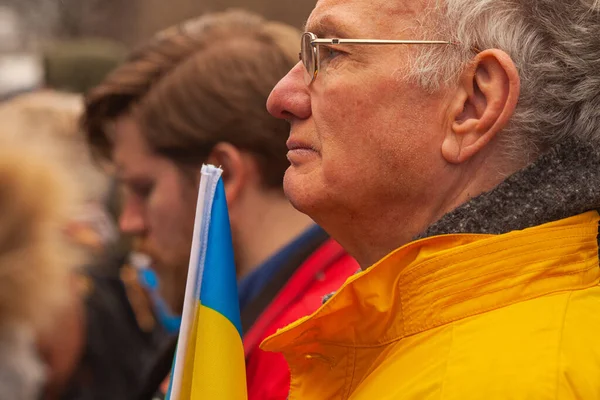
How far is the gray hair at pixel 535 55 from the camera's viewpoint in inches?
71.0

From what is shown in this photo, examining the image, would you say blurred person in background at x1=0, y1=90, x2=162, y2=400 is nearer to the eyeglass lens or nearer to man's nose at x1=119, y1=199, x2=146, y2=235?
man's nose at x1=119, y1=199, x2=146, y2=235

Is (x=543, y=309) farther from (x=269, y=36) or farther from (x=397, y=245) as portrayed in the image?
(x=269, y=36)

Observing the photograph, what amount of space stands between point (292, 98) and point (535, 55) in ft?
1.62

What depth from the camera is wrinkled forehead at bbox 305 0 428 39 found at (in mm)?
1841

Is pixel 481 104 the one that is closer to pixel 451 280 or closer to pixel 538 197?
pixel 538 197

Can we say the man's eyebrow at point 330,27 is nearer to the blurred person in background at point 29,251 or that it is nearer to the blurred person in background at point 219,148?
the blurred person in background at point 219,148

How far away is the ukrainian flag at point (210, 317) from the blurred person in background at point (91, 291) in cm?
185

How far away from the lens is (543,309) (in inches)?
63.5

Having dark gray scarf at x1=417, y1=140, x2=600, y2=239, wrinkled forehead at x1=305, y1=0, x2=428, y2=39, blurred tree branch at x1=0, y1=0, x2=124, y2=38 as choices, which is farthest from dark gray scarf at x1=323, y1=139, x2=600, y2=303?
blurred tree branch at x1=0, y1=0, x2=124, y2=38

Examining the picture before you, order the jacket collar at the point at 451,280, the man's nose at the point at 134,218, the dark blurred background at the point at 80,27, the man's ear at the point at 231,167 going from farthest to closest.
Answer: the dark blurred background at the point at 80,27
the man's nose at the point at 134,218
the man's ear at the point at 231,167
the jacket collar at the point at 451,280

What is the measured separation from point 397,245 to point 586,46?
1.74ft

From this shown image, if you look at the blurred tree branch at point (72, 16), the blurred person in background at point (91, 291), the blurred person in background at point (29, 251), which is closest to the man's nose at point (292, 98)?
the blurred person in background at point (29, 251)

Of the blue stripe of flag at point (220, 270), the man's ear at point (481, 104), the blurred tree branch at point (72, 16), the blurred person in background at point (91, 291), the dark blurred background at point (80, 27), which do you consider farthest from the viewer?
the blurred tree branch at point (72, 16)

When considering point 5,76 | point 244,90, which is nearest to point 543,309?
point 244,90
